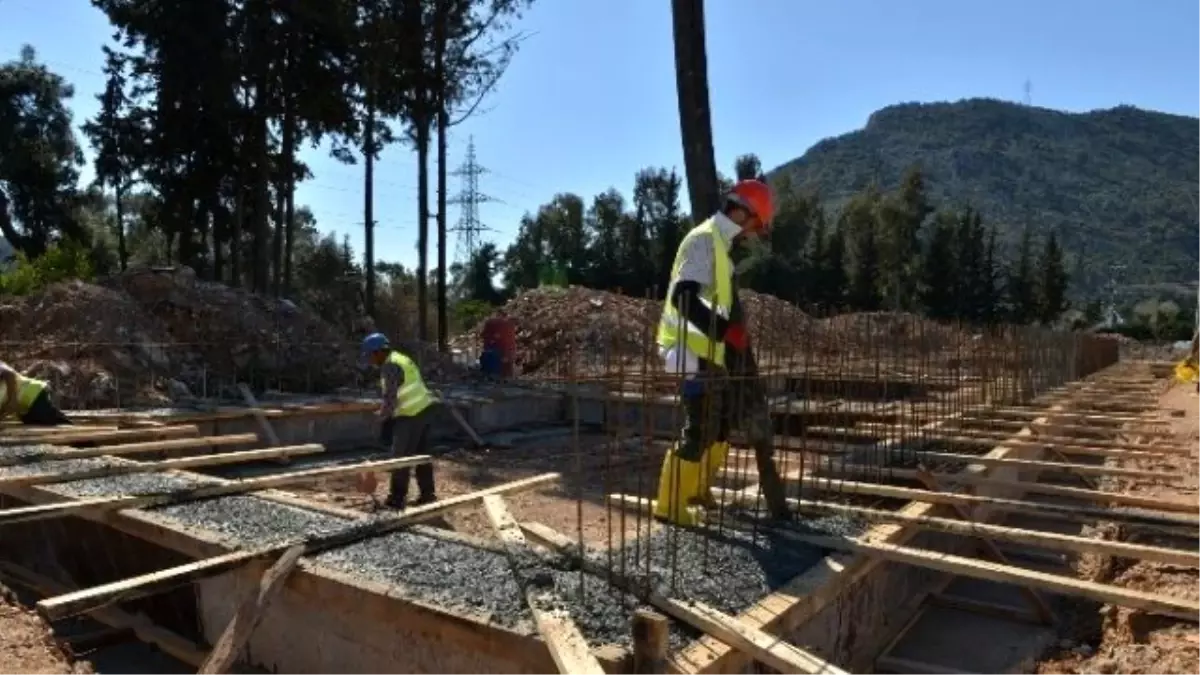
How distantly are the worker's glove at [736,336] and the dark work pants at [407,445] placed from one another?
2963mm

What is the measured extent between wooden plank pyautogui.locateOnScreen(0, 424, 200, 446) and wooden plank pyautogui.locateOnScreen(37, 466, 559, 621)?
3294 mm

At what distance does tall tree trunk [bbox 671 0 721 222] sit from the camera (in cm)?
777

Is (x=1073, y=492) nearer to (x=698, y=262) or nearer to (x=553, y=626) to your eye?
(x=698, y=262)

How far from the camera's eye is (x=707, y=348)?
394cm

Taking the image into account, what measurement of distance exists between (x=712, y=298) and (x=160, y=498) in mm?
3014

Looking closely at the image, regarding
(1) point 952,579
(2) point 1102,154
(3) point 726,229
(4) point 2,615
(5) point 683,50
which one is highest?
(2) point 1102,154

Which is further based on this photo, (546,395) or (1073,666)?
(546,395)

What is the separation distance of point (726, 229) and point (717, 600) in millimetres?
1631

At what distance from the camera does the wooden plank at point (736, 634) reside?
8.48 feet

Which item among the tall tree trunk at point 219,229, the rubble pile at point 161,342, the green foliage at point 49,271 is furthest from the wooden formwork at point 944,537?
the tall tree trunk at point 219,229

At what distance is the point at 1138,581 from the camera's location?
4.11 meters

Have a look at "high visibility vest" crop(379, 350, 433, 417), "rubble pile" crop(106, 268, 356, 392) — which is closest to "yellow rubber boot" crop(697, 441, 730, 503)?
"high visibility vest" crop(379, 350, 433, 417)

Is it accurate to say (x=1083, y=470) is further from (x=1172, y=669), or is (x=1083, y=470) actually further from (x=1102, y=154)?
(x=1102, y=154)

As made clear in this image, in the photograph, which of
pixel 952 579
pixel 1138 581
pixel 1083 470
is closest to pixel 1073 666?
pixel 1138 581
